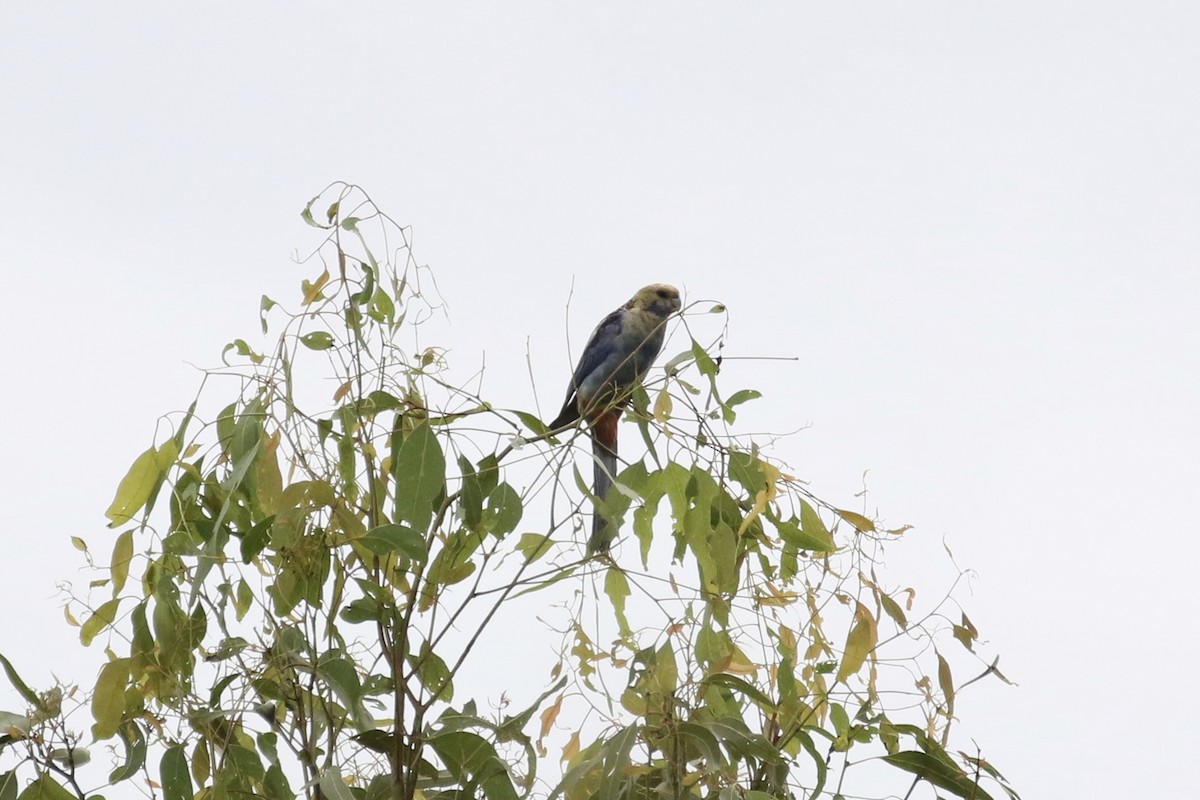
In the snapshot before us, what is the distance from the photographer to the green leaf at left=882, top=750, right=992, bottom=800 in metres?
1.35

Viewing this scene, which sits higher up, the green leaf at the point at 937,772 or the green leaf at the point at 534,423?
the green leaf at the point at 534,423

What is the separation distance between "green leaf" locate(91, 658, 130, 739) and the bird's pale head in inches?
55.0

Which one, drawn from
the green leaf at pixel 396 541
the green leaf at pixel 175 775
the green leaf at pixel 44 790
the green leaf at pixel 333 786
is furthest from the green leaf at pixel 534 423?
the green leaf at pixel 44 790

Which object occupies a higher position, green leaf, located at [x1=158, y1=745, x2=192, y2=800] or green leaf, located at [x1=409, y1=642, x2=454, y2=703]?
green leaf, located at [x1=409, y1=642, x2=454, y2=703]

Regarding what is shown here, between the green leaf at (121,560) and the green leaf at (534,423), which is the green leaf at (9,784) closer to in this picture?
the green leaf at (121,560)

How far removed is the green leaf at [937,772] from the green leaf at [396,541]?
1.97 feet

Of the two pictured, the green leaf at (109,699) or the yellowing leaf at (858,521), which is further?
the yellowing leaf at (858,521)

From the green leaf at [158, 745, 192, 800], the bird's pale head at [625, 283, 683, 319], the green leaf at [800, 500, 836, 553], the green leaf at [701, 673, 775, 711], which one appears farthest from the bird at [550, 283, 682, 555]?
the green leaf at [158, 745, 192, 800]

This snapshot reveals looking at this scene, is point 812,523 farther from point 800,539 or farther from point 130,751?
point 130,751

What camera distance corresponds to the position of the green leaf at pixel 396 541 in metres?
1.18

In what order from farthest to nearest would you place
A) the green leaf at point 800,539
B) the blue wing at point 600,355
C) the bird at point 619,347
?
the blue wing at point 600,355 → the bird at point 619,347 → the green leaf at point 800,539

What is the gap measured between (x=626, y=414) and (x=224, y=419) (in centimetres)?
48

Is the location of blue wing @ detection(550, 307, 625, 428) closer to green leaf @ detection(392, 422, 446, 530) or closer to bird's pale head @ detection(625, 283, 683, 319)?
bird's pale head @ detection(625, 283, 683, 319)

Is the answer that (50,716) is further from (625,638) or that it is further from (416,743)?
(625,638)
